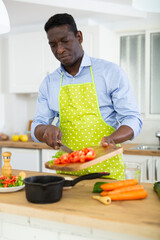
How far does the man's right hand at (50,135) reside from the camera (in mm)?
1773

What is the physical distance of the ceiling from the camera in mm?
3457

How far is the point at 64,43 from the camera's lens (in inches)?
73.3

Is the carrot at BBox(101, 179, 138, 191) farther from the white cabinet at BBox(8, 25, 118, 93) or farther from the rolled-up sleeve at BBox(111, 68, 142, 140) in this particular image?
the white cabinet at BBox(8, 25, 118, 93)

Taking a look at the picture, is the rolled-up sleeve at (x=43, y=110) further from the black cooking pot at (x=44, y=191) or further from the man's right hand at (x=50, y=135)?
the black cooking pot at (x=44, y=191)

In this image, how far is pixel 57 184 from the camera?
4.37 ft

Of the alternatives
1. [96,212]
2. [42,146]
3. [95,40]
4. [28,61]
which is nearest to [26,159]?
[42,146]

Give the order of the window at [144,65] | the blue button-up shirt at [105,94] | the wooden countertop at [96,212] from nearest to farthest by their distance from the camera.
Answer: the wooden countertop at [96,212], the blue button-up shirt at [105,94], the window at [144,65]

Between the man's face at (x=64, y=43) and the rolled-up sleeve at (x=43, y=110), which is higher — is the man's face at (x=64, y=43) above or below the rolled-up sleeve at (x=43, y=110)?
above

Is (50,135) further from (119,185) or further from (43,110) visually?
(119,185)

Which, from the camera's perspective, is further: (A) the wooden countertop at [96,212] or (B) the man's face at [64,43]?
(B) the man's face at [64,43]

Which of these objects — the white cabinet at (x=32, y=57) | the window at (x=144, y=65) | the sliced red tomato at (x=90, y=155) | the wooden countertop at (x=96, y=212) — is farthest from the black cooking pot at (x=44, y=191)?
the window at (x=144, y=65)

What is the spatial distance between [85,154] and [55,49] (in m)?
0.76

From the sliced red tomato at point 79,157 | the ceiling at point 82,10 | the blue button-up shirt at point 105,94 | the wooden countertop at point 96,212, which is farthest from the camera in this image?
the ceiling at point 82,10

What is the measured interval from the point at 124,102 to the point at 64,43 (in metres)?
0.50
